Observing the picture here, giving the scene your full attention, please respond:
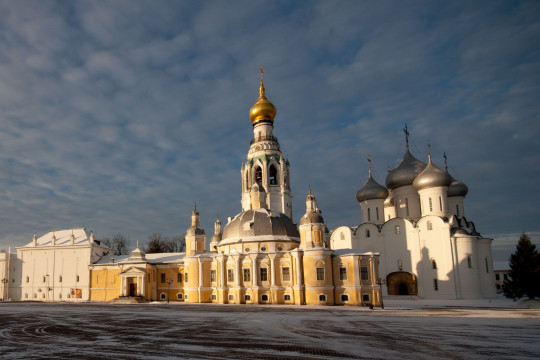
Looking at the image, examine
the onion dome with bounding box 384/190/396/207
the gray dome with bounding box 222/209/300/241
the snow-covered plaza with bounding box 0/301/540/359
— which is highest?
the onion dome with bounding box 384/190/396/207

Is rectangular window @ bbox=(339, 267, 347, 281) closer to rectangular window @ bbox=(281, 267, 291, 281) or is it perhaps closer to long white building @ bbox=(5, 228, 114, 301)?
rectangular window @ bbox=(281, 267, 291, 281)

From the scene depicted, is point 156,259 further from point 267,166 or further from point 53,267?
point 267,166

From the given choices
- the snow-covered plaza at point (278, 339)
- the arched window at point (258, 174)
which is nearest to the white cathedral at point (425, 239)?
the arched window at point (258, 174)

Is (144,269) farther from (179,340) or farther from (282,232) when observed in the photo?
(179,340)

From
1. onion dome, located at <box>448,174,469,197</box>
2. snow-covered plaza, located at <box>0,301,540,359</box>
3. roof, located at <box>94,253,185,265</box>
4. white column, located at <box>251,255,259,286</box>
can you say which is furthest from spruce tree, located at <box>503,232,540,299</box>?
roof, located at <box>94,253,185,265</box>

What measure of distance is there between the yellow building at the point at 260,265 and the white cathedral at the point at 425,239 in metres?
7.22

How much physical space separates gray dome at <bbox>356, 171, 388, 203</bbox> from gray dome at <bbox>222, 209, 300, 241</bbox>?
12.2 metres

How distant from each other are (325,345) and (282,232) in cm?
3096

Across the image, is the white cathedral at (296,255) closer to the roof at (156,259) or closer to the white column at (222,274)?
the white column at (222,274)

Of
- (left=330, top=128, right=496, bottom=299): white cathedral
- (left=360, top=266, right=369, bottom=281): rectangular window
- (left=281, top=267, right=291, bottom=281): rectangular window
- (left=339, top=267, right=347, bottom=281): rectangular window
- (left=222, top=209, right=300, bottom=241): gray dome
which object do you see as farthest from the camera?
(left=222, top=209, right=300, bottom=241): gray dome

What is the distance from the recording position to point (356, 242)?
1975 inches

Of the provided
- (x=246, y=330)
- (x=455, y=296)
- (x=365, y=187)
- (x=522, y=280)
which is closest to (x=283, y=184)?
(x=365, y=187)

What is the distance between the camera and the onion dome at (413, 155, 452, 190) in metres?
48.0

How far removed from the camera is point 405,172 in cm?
5309
